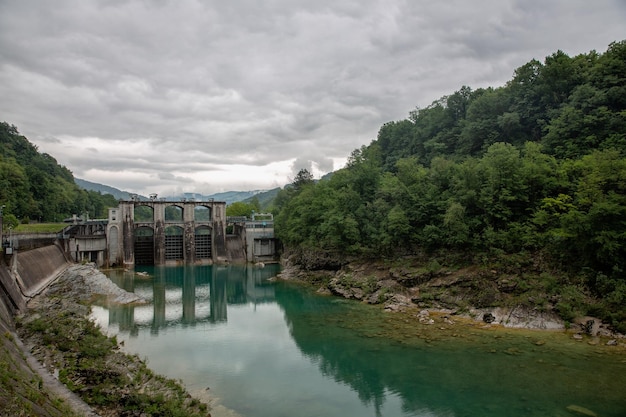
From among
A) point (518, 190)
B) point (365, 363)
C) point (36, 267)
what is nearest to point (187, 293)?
point (36, 267)

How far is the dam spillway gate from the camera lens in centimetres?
5528

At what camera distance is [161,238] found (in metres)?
58.2

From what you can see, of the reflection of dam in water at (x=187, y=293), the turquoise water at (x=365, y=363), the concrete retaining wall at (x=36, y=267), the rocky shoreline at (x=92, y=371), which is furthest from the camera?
the reflection of dam in water at (x=187, y=293)

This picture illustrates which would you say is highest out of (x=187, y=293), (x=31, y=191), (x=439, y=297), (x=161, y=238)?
(x=31, y=191)

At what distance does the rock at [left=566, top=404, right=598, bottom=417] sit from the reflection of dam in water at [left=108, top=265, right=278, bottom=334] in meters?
21.2

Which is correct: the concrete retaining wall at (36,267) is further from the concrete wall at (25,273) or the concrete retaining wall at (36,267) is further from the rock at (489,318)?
the rock at (489,318)

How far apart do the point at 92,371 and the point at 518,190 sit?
93.5ft

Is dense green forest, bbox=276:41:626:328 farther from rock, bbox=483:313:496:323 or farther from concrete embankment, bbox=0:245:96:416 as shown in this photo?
concrete embankment, bbox=0:245:96:416

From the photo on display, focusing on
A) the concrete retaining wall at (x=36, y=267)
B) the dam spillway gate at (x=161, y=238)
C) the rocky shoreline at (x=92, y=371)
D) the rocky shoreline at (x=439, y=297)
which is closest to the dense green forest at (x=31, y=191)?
the concrete retaining wall at (x=36, y=267)

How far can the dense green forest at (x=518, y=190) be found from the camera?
24.1m

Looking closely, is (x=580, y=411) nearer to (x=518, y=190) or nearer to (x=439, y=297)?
(x=439, y=297)

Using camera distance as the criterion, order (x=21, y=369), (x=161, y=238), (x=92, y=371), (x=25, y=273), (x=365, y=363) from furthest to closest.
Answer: (x=161, y=238), (x=25, y=273), (x=365, y=363), (x=92, y=371), (x=21, y=369)

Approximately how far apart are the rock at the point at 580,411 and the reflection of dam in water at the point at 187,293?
69.7ft

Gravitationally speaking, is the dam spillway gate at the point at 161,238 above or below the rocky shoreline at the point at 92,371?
above
